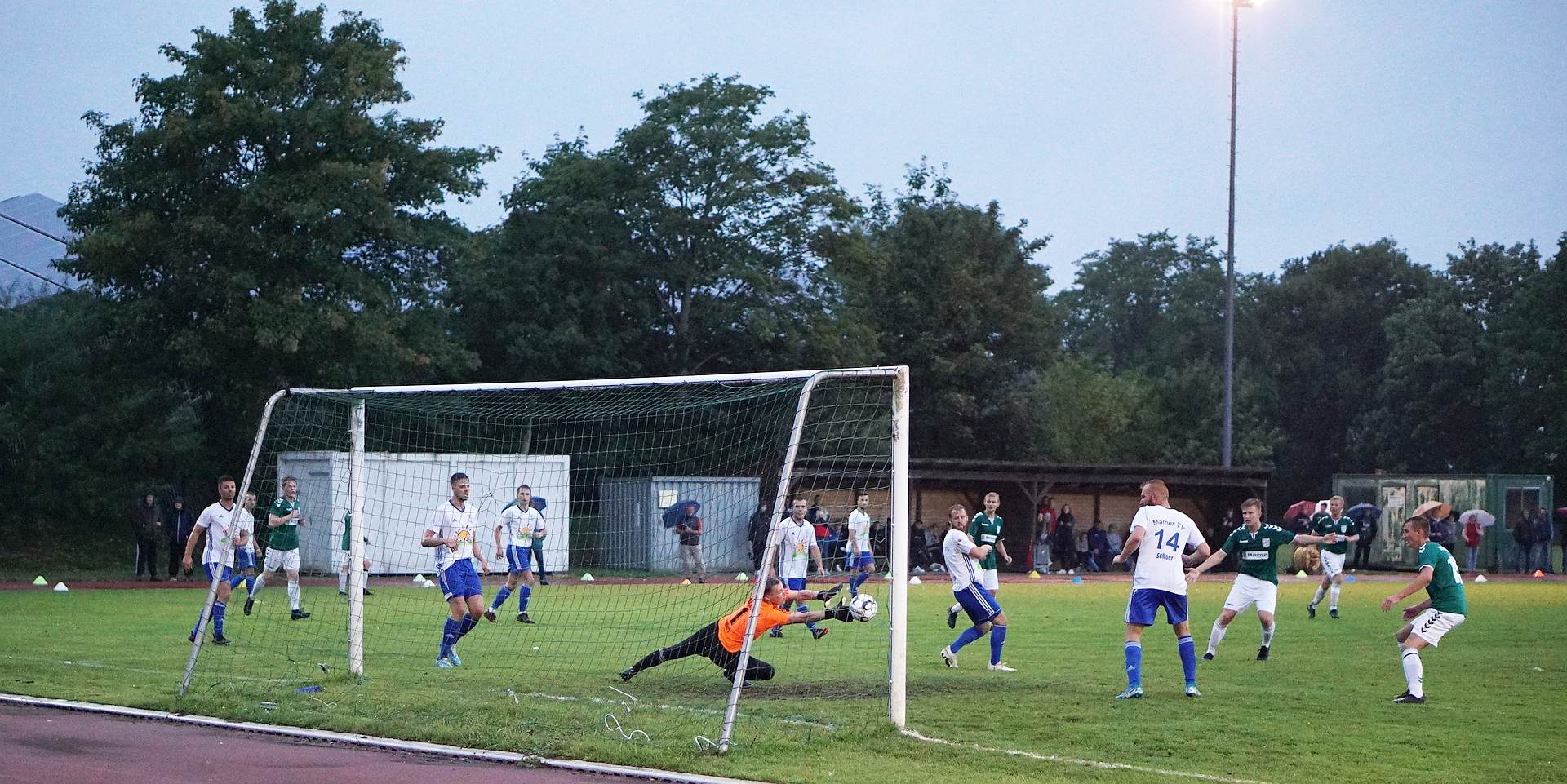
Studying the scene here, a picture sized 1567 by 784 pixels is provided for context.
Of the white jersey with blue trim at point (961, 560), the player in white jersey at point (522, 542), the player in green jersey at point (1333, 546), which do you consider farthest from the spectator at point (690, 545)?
the white jersey with blue trim at point (961, 560)

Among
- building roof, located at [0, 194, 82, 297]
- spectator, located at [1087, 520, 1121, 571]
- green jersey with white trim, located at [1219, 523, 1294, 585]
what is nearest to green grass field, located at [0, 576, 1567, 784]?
green jersey with white trim, located at [1219, 523, 1294, 585]

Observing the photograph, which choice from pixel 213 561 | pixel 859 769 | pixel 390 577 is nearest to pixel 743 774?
pixel 859 769

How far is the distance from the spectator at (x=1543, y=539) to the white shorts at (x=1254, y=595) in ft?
94.4

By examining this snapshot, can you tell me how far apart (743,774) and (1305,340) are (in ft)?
252

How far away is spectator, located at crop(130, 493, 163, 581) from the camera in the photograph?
30344 mm

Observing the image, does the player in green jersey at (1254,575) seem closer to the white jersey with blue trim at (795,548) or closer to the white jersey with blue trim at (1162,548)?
the white jersey with blue trim at (1162,548)

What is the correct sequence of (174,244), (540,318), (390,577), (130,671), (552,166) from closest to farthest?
(130,671), (390,577), (174,244), (540,318), (552,166)

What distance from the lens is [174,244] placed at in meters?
33.6

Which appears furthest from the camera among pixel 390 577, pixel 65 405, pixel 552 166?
pixel 552 166

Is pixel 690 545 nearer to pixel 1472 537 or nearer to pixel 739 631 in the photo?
pixel 739 631

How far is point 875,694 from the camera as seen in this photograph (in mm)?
12852

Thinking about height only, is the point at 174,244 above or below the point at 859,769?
above

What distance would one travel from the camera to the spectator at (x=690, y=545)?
25.8 m

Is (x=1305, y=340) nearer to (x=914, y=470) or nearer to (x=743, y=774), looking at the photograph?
(x=914, y=470)
